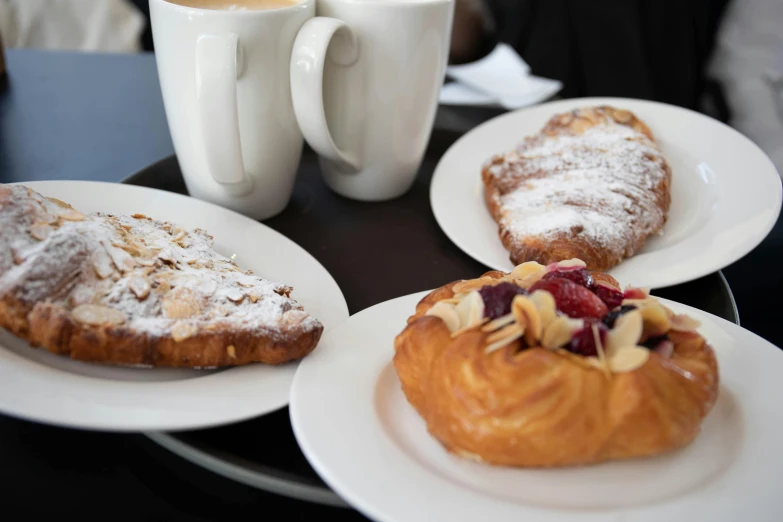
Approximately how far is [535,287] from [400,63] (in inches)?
16.9

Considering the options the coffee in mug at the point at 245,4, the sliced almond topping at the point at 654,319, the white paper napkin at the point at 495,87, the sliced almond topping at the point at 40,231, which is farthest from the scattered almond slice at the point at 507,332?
the white paper napkin at the point at 495,87

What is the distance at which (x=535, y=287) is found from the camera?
588 millimetres

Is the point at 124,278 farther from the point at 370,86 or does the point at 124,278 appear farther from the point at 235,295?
the point at 370,86

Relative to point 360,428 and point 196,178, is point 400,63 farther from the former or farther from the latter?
point 360,428

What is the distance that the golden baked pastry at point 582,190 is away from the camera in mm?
820

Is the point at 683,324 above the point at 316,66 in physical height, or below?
below

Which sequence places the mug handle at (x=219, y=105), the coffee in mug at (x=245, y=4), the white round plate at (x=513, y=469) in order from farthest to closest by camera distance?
the coffee in mug at (x=245, y=4), the mug handle at (x=219, y=105), the white round plate at (x=513, y=469)

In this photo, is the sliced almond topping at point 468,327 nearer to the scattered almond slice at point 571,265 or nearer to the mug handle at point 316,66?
the scattered almond slice at point 571,265

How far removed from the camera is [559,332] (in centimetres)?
52

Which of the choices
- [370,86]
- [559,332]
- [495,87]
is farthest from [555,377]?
[495,87]

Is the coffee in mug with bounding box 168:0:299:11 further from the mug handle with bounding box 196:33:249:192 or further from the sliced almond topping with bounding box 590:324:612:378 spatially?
the sliced almond topping with bounding box 590:324:612:378

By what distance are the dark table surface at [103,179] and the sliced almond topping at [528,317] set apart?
20 cm

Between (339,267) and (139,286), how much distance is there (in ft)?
0.93

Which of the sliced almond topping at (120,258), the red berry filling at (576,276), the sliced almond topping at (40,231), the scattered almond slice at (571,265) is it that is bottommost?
the scattered almond slice at (571,265)
